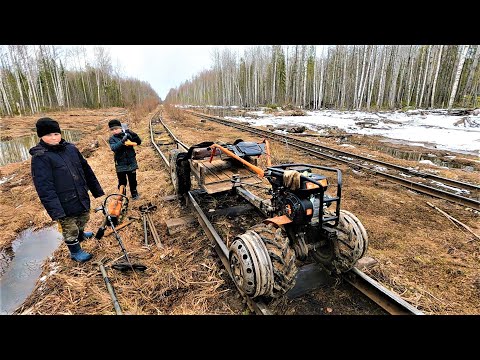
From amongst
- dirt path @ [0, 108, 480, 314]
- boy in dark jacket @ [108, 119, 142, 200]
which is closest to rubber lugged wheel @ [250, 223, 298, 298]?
dirt path @ [0, 108, 480, 314]

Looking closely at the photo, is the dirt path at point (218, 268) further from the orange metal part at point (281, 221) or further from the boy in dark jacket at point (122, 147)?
the orange metal part at point (281, 221)

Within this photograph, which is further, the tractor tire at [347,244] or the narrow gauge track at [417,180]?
the narrow gauge track at [417,180]

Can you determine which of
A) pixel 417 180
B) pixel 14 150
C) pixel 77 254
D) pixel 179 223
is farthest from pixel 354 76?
pixel 77 254

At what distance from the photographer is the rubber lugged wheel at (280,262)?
281 centimetres

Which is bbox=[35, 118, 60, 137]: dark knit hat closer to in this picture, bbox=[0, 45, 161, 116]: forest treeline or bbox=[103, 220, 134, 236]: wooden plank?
Result: bbox=[103, 220, 134, 236]: wooden plank

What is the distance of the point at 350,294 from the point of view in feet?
10.7

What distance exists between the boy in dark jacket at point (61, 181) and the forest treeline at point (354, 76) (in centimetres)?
3121

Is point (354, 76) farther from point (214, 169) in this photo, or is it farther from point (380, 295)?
point (380, 295)

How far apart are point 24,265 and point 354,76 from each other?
49893 mm

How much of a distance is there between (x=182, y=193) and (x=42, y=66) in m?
60.1

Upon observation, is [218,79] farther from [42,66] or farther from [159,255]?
[159,255]

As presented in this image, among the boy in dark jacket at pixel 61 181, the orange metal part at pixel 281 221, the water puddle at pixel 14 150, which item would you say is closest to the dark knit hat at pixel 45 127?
the boy in dark jacket at pixel 61 181

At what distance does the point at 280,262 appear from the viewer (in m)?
2.82
